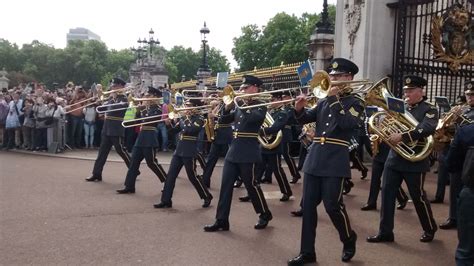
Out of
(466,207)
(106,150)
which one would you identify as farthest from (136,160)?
(466,207)

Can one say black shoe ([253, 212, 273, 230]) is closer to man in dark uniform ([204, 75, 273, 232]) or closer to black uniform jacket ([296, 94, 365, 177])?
man in dark uniform ([204, 75, 273, 232])

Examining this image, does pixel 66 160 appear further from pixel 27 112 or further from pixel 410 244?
pixel 410 244

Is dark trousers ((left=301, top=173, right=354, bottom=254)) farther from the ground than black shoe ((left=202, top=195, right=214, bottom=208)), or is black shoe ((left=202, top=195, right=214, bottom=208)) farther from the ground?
dark trousers ((left=301, top=173, right=354, bottom=254))

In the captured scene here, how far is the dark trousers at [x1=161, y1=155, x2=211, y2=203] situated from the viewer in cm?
797

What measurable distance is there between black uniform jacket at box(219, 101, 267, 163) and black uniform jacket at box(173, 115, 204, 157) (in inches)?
54.7

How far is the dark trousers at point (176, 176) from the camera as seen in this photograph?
797cm

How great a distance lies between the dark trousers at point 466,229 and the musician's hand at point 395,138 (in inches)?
63.6

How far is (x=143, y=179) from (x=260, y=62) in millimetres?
44271

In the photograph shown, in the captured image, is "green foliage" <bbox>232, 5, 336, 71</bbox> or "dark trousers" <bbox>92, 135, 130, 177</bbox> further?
"green foliage" <bbox>232, 5, 336, 71</bbox>

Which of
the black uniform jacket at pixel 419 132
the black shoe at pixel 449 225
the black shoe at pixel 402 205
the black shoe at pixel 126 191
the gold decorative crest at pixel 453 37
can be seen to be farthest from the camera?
the gold decorative crest at pixel 453 37

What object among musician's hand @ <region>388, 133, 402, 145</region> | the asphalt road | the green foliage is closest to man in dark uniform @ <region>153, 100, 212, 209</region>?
the asphalt road

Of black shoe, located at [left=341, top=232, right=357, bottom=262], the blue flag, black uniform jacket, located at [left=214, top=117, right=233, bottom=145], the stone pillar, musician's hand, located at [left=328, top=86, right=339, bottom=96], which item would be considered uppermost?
the stone pillar

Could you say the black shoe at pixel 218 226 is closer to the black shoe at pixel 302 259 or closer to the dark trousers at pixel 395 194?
the black shoe at pixel 302 259

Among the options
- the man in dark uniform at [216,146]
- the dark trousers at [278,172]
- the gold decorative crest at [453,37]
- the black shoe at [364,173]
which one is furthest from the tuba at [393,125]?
the gold decorative crest at [453,37]
